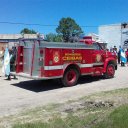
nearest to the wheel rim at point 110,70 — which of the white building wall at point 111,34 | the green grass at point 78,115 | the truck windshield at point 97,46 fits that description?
the truck windshield at point 97,46

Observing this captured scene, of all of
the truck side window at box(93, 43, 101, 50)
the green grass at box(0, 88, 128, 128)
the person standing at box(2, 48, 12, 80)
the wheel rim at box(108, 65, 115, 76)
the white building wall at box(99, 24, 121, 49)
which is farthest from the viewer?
the white building wall at box(99, 24, 121, 49)

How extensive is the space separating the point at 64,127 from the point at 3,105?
356 centimetres

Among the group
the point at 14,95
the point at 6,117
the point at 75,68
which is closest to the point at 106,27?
the point at 75,68

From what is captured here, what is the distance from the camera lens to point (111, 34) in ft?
139

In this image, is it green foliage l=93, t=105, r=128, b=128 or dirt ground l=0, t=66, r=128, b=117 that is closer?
green foliage l=93, t=105, r=128, b=128

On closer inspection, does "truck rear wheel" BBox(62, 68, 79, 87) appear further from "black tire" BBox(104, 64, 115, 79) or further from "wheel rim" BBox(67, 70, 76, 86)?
"black tire" BBox(104, 64, 115, 79)

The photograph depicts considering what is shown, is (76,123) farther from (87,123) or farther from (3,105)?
(3,105)

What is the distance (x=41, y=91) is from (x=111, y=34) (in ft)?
102

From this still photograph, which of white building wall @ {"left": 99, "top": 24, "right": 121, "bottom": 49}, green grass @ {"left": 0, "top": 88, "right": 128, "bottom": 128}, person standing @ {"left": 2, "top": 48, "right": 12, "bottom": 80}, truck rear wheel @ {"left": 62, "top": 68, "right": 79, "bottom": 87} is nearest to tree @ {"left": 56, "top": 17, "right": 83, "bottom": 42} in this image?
white building wall @ {"left": 99, "top": 24, "right": 121, "bottom": 49}

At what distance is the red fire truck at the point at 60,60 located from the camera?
12.6m

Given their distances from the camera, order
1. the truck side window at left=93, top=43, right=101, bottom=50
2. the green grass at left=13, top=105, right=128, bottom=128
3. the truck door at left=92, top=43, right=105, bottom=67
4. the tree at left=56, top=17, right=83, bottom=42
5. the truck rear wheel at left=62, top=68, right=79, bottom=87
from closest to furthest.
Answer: the green grass at left=13, top=105, right=128, bottom=128 < the truck rear wheel at left=62, top=68, right=79, bottom=87 < the truck door at left=92, top=43, right=105, bottom=67 < the truck side window at left=93, top=43, right=101, bottom=50 < the tree at left=56, top=17, right=83, bottom=42

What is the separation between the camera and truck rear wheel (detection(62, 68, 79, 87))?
44.7 ft

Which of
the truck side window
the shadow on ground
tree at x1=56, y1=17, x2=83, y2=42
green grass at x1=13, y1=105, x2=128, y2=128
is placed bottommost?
green grass at x1=13, y1=105, x2=128, y2=128

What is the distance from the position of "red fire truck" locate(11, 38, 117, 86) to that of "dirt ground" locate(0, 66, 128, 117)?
0.59 m
